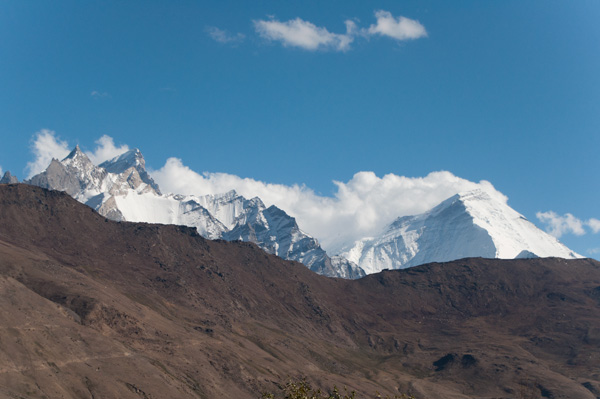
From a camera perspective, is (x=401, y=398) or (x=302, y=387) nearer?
(x=302, y=387)

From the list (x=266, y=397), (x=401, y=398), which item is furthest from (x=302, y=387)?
(x=401, y=398)

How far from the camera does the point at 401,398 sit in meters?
97.8

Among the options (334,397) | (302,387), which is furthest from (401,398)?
(302,387)

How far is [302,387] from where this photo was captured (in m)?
86.6

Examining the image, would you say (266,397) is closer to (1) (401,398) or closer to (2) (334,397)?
(2) (334,397)

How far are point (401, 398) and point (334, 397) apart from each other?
37.7 ft

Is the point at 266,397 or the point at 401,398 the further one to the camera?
the point at 401,398

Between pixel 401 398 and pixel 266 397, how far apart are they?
19.9 metres

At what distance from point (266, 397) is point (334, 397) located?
875 cm

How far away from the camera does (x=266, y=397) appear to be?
293 ft

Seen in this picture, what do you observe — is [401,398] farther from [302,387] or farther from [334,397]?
[302,387]

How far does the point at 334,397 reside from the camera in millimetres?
91375

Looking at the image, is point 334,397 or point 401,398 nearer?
point 334,397

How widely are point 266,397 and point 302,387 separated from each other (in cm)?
544
